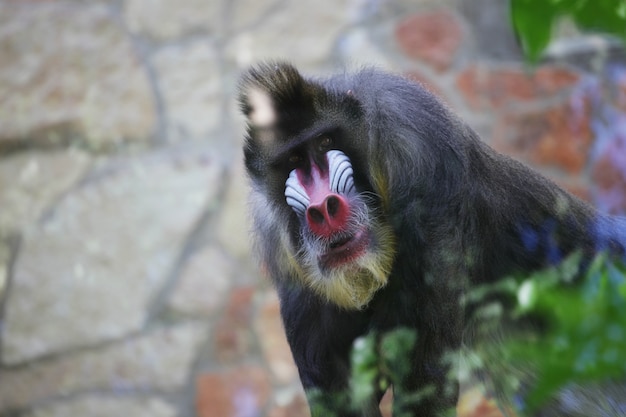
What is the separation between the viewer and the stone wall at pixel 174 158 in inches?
161

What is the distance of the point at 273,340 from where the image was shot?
4.06m

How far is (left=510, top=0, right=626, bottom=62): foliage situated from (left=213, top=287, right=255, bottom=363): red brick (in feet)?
11.7

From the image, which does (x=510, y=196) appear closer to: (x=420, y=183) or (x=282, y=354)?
(x=420, y=183)

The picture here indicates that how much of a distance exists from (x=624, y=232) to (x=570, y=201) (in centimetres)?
17

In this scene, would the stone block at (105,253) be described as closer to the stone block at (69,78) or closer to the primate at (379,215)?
the stone block at (69,78)

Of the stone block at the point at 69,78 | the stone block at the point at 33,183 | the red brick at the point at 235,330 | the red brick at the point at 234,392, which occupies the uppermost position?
the stone block at the point at 69,78

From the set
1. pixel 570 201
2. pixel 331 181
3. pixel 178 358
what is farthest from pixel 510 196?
pixel 178 358

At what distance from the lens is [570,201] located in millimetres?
2490

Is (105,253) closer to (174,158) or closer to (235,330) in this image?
(174,158)

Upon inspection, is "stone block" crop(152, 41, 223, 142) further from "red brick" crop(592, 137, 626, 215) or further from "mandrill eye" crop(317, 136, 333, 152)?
"mandrill eye" crop(317, 136, 333, 152)

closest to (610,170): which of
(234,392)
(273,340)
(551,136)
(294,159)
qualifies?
(551,136)

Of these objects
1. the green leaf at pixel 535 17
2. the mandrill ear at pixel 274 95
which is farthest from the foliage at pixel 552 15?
the mandrill ear at pixel 274 95

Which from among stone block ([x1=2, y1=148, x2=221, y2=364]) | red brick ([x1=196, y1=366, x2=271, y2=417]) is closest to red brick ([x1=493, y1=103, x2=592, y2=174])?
stone block ([x1=2, y1=148, x2=221, y2=364])

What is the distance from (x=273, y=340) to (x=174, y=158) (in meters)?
1.05
